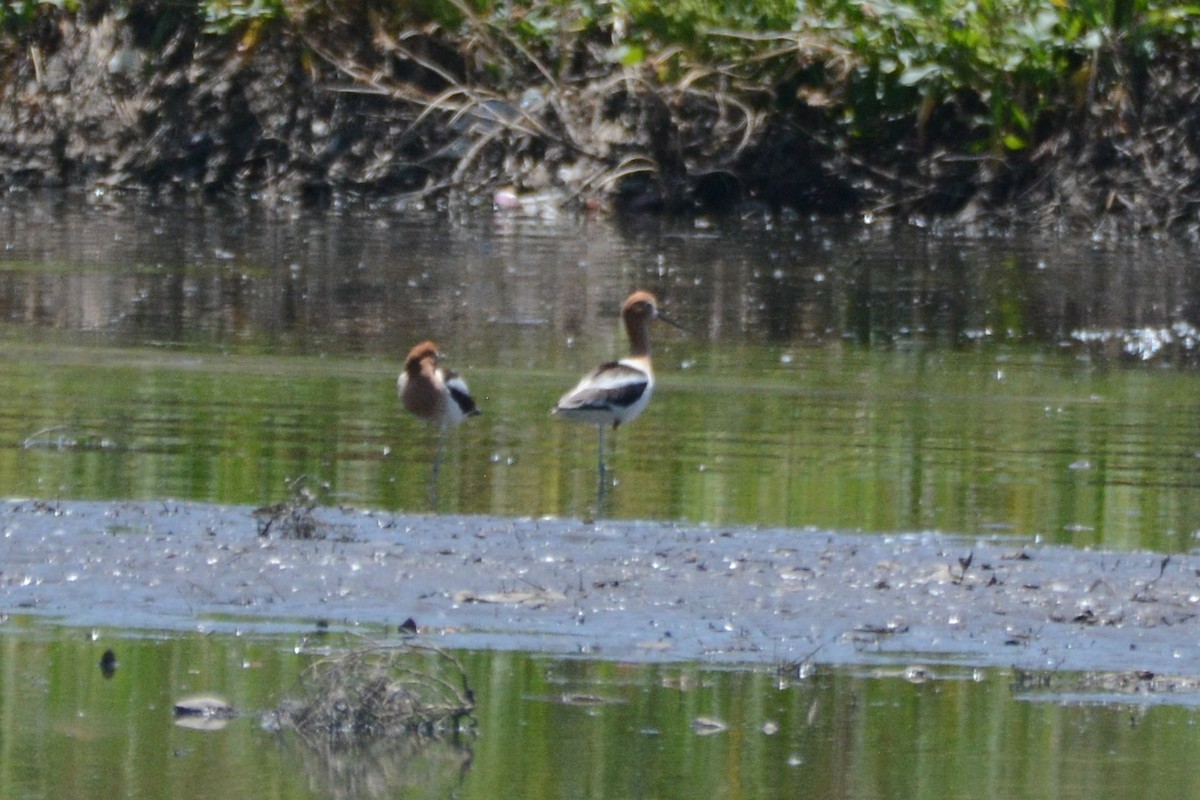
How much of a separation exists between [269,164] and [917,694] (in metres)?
18.9

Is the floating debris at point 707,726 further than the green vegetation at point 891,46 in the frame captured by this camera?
No

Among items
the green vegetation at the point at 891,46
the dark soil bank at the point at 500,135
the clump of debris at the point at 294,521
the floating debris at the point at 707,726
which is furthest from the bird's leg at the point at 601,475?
the dark soil bank at the point at 500,135

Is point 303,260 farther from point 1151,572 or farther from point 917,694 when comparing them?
point 917,694

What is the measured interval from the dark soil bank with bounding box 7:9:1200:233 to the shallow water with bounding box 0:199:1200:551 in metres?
1.60

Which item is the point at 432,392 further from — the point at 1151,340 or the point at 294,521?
the point at 1151,340

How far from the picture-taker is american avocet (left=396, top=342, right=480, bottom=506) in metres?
10.1

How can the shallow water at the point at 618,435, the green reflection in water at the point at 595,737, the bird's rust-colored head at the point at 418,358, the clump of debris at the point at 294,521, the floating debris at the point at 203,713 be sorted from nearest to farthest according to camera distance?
the green reflection in water at the point at 595,737
the shallow water at the point at 618,435
the floating debris at the point at 203,713
the clump of debris at the point at 294,521
the bird's rust-colored head at the point at 418,358

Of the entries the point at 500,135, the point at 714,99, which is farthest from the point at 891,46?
the point at 500,135

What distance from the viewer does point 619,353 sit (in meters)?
13.6

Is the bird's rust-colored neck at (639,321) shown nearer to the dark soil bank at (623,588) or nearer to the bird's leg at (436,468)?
the bird's leg at (436,468)

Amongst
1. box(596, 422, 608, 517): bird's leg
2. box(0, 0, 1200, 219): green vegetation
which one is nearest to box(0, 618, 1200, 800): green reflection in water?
box(596, 422, 608, 517): bird's leg

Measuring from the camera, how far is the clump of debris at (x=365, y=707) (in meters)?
5.62

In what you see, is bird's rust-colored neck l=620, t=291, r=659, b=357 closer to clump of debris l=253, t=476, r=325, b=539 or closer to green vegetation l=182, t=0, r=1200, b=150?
clump of debris l=253, t=476, r=325, b=539

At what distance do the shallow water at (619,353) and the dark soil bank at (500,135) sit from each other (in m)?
1.60
